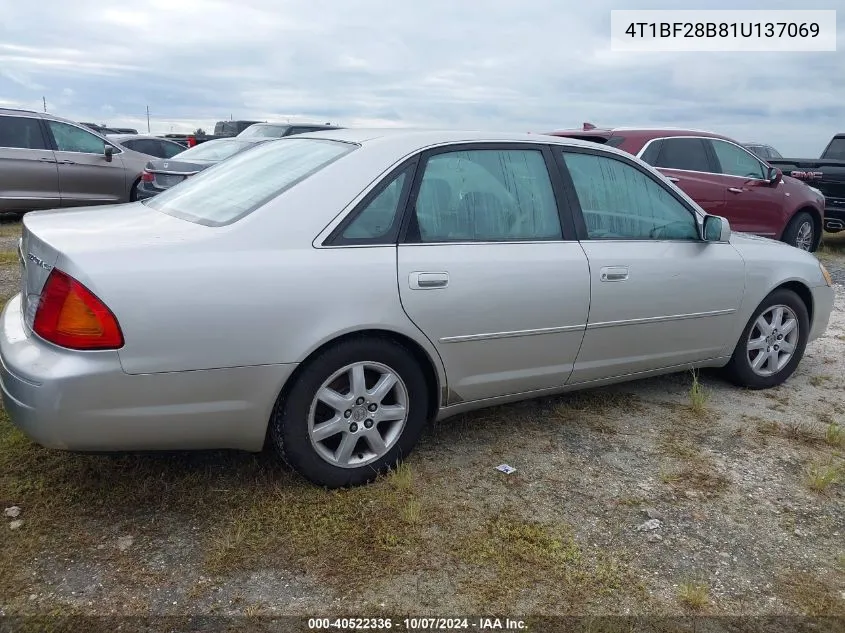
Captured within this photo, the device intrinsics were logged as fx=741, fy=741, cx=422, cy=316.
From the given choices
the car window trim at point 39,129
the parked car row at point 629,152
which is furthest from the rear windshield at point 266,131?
the car window trim at point 39,129

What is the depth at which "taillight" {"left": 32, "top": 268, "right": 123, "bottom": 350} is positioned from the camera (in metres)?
2.48

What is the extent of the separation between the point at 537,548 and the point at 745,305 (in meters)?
2.31

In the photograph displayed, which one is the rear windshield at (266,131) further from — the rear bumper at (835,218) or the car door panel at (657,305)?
the car door panel at (657,305)

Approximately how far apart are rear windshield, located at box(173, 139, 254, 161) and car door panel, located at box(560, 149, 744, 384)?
6323 millimetres

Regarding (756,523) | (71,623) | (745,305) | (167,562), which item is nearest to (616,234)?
(745,305)

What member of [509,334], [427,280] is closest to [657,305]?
[509,334]

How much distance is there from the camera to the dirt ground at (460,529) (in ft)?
8.02

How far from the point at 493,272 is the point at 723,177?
620 centimetres

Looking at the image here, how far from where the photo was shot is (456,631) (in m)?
2.31

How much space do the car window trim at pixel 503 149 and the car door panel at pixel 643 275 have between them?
0.08 metres

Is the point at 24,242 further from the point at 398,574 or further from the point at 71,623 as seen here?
the point at 398,574

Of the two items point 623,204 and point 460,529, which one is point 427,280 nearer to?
point 460,529

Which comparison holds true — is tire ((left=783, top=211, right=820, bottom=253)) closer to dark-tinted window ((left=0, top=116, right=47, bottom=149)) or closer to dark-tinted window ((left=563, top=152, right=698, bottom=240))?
dark-tinted window ((left=563, top=152, right=698, bottom=240))

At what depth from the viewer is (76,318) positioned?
2504mm
